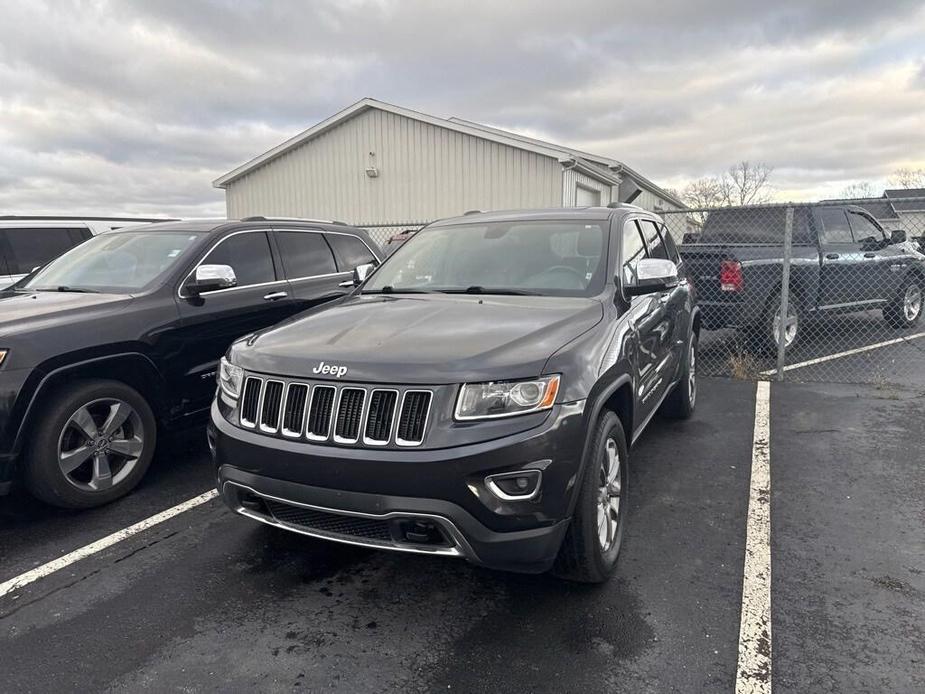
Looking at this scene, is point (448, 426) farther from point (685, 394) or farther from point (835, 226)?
point (835, 226)

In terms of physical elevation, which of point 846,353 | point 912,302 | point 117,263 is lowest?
point 846,353

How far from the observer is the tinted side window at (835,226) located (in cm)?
795

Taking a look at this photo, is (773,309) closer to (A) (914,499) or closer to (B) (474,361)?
(A) (914,499)

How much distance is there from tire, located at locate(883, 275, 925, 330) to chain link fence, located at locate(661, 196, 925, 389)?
0.06m

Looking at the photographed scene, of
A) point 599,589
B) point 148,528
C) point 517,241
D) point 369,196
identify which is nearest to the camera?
point 599,589

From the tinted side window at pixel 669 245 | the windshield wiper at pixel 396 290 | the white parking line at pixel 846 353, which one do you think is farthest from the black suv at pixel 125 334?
the white parking line at pixel 846 353

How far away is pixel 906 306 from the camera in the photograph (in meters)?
9.62

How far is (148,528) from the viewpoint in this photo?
3.62 m

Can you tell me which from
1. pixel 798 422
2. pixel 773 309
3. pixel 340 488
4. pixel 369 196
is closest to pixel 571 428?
pixel 340 488

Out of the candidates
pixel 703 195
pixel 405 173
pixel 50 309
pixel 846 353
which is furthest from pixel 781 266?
pixel 703 195

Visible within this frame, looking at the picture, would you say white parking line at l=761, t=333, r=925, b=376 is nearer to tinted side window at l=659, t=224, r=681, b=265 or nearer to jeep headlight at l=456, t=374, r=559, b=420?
tinted side window at l=659, t=224, r=681, b=265

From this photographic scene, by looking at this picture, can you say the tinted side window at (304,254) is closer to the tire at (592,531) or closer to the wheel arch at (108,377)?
the wheel arch at (108,377)

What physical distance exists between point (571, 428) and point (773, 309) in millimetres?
5839

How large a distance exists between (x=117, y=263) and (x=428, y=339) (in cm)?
323
